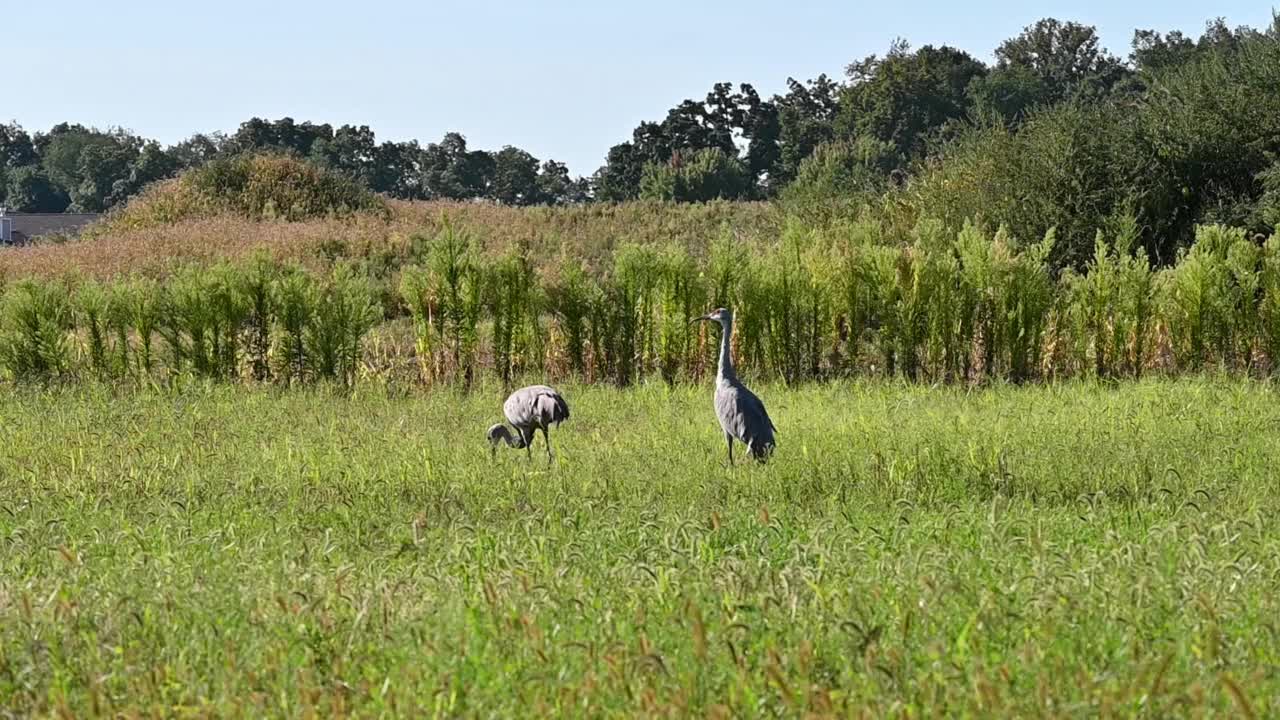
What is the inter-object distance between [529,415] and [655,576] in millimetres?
4812

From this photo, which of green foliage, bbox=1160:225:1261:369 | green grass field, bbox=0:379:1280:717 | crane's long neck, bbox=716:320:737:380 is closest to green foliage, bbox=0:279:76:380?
green grass field, bbox=0:379:1280:717

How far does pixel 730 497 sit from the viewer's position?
26.9 feet

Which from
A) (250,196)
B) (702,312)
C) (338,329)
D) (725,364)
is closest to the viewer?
(725,364)

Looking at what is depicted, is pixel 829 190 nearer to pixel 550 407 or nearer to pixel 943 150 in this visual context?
pixel 943 150

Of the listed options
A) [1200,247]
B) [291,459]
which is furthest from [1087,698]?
[1200,247]

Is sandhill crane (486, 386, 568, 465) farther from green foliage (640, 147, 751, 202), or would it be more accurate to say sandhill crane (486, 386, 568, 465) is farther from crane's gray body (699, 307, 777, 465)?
green foliage (640, 147, 751, 202)

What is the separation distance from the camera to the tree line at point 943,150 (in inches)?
852

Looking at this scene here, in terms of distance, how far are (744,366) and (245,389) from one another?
487cm

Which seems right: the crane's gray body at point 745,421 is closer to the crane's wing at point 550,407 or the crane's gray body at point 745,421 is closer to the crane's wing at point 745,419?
the crane's wing at point 745,419

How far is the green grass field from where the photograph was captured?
442cm

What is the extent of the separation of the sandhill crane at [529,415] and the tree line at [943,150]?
11923mm

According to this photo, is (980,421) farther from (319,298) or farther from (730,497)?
(319,298)

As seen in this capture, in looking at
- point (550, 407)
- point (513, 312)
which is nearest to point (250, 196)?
point (513, 312)

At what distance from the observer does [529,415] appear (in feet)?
34.2
